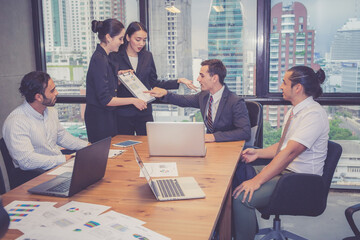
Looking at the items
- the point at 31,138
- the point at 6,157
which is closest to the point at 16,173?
the point at 6,157

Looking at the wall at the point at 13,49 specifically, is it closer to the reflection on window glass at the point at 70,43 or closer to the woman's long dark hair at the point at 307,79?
the reflection on window glass at the point at 70,43

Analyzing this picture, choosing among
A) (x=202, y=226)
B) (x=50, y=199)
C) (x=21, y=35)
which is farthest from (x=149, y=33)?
A: (x=202, y=226)

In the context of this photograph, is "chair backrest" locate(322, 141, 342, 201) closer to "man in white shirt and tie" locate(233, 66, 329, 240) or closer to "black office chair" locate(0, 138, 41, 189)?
"man in white shirt and tie" locate(233, 66, 329, 240)

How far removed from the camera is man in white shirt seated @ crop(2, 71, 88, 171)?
7.73 feet

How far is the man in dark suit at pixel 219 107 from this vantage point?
2.92 m

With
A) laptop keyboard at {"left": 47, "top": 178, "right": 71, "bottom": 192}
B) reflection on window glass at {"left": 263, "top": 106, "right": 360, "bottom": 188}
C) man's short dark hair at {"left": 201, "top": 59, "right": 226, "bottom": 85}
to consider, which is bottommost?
reflection on window glass at {"left": 263, "top": 106, "right": 360, "bottom": 188}

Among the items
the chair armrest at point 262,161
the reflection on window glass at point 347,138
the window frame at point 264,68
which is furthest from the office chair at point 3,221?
the reflection on window glass at point 347,138

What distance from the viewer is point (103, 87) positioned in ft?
10.1

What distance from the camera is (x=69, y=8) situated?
4.56m

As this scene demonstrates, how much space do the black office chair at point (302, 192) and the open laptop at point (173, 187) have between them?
61 cm

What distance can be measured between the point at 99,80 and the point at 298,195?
181 centimetres

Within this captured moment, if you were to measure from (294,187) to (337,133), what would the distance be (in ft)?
6.77

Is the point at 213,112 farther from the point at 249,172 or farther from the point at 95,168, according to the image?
the point at 95,168

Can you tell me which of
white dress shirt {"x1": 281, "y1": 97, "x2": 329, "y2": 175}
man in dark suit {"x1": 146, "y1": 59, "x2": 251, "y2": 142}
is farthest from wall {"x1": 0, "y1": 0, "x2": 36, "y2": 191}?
white dress shirt {"x1": 281, "y1": 97, "x2": 329, "y2": 175}
